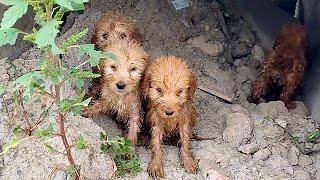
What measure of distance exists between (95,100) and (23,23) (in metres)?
0.85

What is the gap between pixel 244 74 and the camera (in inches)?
254

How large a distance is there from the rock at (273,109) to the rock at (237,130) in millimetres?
436

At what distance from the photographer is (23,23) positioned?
5406mm

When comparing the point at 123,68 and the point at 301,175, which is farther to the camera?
the point at 301,175

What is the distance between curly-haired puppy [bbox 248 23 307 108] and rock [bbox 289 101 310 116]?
A: 5 cm

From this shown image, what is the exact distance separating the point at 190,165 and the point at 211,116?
0.79m

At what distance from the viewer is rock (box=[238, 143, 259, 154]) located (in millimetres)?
5168

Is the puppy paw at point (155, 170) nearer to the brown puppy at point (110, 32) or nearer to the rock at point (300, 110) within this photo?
the brown puppy at point (110, 32)

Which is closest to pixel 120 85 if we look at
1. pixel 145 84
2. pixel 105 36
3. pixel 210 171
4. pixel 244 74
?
pixel 145 84

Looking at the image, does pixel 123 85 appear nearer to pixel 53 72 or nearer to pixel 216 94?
pixel 53 72

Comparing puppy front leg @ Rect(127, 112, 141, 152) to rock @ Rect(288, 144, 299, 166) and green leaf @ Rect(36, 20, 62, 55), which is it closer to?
rock @ Rect(288, 144, 299, 166)

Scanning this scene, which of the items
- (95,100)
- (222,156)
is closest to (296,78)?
(222,156)

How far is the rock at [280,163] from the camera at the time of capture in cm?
509

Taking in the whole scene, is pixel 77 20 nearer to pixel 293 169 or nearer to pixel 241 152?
pixel 241 152
